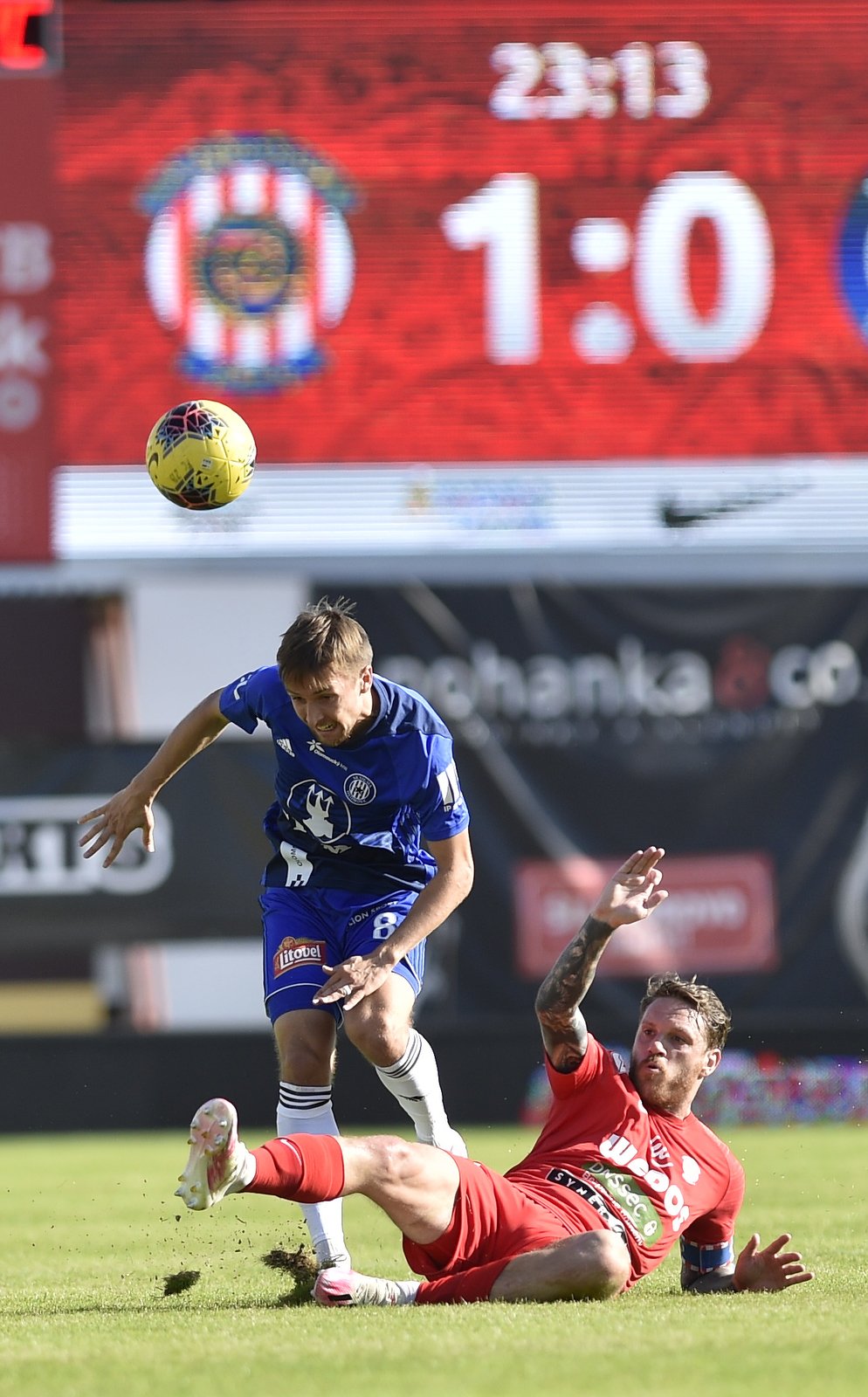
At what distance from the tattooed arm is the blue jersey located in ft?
1.78

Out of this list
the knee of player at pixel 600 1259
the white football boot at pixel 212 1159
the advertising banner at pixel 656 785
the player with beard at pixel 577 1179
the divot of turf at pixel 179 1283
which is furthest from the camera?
the advertising banner at pixel 656 785

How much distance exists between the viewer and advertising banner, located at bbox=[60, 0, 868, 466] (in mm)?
14484

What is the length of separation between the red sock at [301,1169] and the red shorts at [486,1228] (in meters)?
0.36

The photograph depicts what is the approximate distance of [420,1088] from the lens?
221 inches

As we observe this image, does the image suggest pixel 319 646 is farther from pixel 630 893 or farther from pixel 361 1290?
pixel 361 1290

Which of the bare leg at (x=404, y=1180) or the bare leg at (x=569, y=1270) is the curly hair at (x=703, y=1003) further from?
the bare leg at (x=404, y=1180)

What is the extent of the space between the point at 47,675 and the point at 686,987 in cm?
1083

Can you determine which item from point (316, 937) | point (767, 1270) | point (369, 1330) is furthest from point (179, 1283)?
point (767, 1270)

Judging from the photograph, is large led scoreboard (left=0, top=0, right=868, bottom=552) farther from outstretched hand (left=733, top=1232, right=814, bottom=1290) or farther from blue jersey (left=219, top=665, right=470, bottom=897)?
outstretched hand (left=733, top=1232, right=814, bottom=1290)

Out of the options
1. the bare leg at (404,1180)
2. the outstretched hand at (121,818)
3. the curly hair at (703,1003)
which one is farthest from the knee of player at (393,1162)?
the outstretched hand at (121,818)

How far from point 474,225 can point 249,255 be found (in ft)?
5.74

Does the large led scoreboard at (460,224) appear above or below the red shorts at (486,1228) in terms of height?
above

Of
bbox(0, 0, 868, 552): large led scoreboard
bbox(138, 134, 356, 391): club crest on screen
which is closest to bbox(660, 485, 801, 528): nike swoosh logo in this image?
bbox(0, 0, 868, 552): large led scoreboard

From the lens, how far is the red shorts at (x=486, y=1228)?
186 inches
